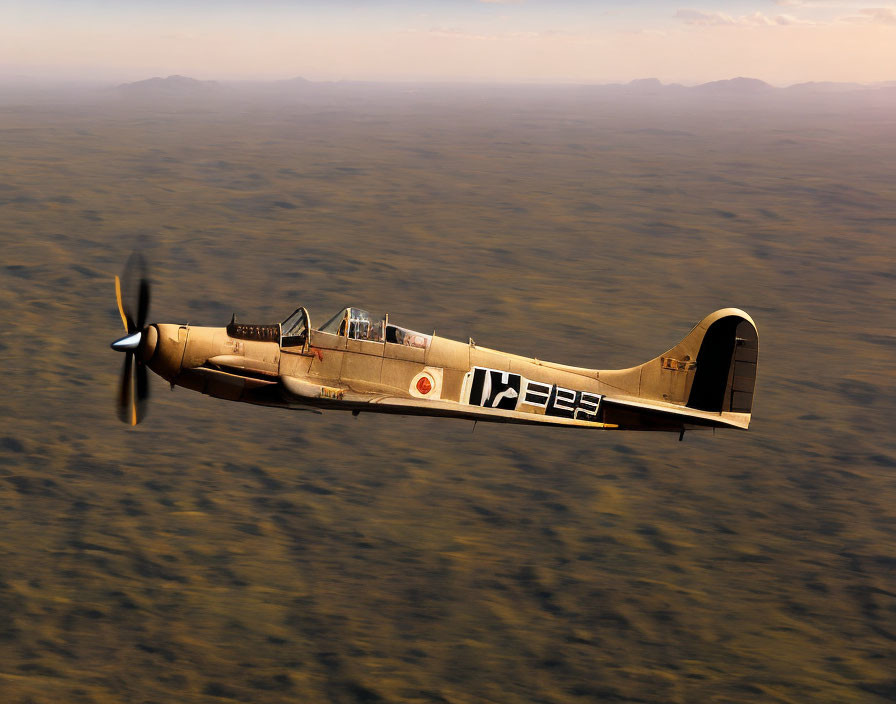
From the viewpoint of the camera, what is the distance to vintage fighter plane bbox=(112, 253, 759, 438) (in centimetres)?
2689

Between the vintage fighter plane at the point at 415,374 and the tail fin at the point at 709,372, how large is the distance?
0.03 m

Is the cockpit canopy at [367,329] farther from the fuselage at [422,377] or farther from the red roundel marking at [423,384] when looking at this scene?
the red roundel marking at [423,384]

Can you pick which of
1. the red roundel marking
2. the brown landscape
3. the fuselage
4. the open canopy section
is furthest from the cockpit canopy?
the brown landscape

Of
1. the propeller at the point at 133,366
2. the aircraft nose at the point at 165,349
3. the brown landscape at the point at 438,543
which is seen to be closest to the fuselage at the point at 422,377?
the aircraft nose at the point at 165,349

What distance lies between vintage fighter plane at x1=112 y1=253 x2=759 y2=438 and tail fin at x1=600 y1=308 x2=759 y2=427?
0.03m

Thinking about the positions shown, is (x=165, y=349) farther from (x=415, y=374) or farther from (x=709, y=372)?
(x=709, y=372)

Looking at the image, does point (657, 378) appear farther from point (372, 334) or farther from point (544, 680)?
point (544, 680)

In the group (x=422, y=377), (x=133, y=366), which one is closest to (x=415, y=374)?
(x=422, y=377)

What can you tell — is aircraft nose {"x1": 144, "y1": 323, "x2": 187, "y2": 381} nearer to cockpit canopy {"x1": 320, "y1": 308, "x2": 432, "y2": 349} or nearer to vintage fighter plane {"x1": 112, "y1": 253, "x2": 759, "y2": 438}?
vintage fighter plane {"x1": 112, "y1": 253, "x2": 759, "y2": 438}

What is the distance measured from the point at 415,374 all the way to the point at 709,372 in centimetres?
1016

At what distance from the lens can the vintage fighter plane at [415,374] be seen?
26.9 m

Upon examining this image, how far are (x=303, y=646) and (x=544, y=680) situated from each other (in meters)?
9.69

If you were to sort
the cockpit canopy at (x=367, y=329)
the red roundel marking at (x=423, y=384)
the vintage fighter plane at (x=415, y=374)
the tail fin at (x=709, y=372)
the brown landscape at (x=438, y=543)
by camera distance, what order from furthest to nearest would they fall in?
the brown landscape at (x=438, y=543), the tail fin at (x=709, y=372), the red roundel marking at (x=423, y=384), the cockpit canopy at (x=367, y=329), the vintage fighter plane at (x=415, y=374)

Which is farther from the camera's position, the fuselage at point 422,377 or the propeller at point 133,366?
the propeller at point 133,366
